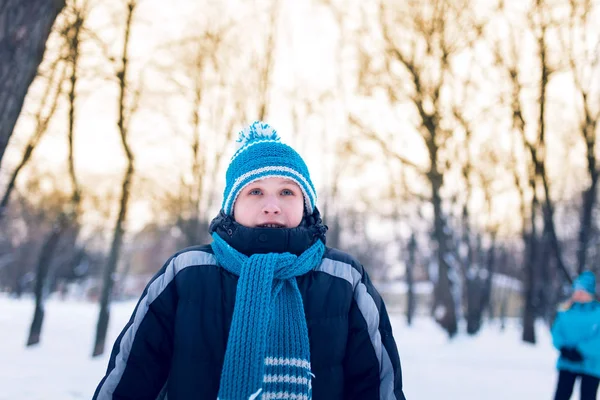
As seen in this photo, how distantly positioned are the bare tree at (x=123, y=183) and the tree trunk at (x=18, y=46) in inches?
269

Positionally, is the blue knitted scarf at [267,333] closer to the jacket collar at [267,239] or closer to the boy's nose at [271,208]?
the jacket collar at [267,239]

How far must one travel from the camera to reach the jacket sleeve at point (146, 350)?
1.70 m

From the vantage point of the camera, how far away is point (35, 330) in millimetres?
11438

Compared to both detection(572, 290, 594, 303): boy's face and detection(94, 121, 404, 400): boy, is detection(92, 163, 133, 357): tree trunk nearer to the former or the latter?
detection(572, 290, 594, 303): boy's face

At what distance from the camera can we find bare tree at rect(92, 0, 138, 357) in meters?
9.94

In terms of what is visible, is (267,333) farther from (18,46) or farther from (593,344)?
(593,344)

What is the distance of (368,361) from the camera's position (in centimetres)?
181

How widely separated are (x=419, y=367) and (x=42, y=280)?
8735mm

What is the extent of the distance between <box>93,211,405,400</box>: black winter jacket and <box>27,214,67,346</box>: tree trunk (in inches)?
425

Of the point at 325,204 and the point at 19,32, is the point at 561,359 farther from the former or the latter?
the point at 325,204

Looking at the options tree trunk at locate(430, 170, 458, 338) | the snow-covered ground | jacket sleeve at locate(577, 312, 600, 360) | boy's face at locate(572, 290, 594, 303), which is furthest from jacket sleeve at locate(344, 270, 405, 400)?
tree trunk at locate(430, 170, 458, 338)

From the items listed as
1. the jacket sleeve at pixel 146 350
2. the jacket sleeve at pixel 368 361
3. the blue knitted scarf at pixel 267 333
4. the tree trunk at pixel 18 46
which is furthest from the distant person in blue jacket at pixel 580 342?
the tree trunk at pixel 18 46

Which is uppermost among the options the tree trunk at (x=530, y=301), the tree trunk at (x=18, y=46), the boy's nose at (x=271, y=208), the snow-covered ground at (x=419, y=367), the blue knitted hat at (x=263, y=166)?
the tree trunk at (x=18, y=46)

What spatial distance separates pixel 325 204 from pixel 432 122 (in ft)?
31.3
